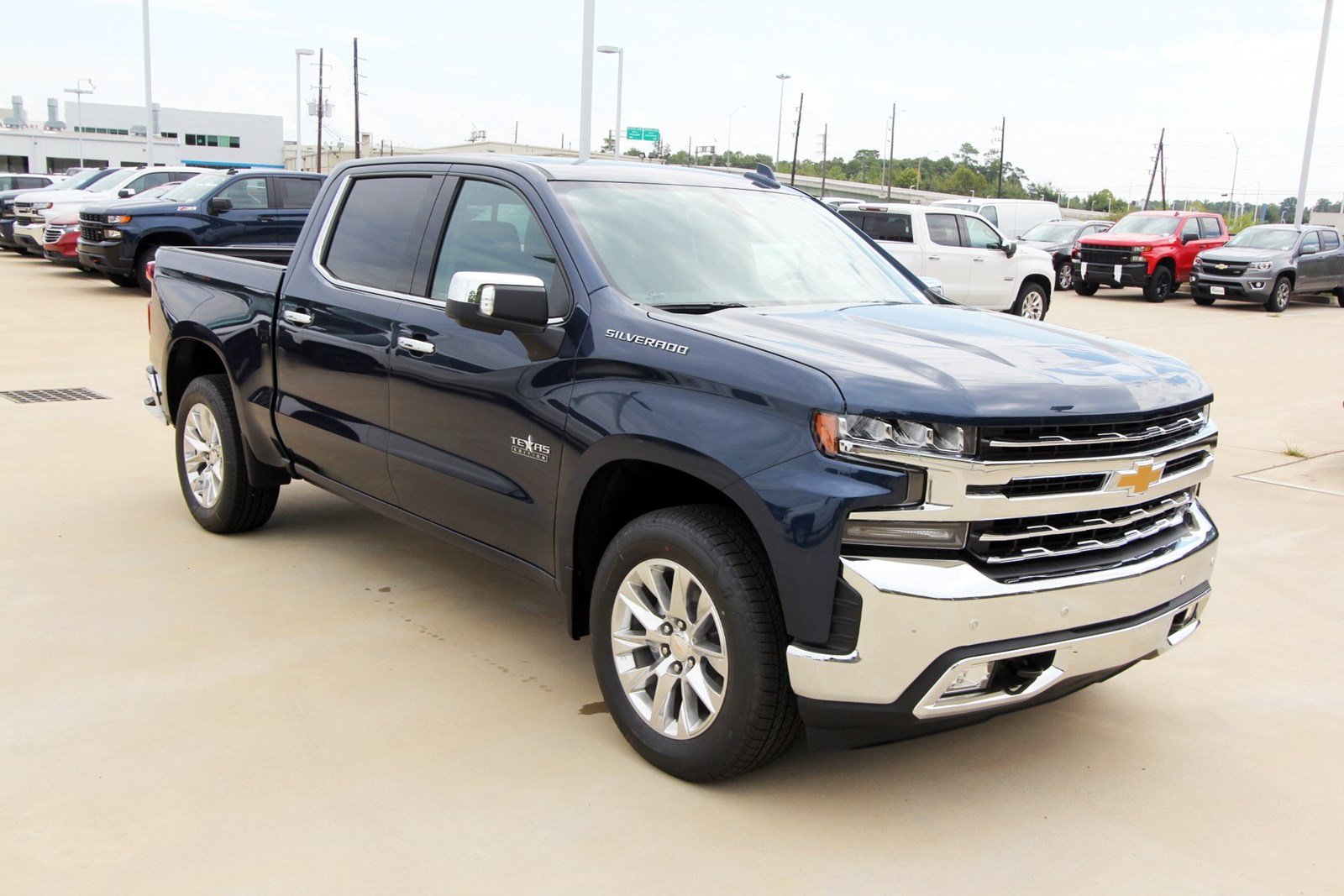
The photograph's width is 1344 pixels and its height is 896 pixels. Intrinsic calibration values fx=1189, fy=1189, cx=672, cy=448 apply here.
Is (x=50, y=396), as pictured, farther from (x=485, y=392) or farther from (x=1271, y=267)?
(x=1271, y=267)

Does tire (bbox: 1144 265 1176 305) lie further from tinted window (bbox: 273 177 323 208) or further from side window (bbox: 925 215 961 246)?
tinted window (bbox: 273 177 323 208)

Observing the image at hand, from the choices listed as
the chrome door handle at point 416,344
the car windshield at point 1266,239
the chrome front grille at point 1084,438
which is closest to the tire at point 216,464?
the chrome door handle at point 416,344

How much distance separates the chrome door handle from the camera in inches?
173

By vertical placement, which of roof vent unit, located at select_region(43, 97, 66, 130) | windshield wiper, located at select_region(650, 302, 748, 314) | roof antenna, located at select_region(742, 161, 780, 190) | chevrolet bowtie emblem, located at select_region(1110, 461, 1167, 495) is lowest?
chevrolet bowtie emblem, located at select_region(1110, 461, 1167, 495)

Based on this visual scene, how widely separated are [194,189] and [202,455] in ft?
45.1

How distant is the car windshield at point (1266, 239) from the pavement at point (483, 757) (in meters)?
21.2

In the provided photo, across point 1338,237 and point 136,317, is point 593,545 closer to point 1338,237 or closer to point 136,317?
point 136,317

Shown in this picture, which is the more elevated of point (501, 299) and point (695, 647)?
point (501, 299)

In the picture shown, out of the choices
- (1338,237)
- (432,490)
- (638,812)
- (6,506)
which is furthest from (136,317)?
(1338,237)

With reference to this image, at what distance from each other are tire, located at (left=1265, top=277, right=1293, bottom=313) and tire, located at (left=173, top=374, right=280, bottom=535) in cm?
2248

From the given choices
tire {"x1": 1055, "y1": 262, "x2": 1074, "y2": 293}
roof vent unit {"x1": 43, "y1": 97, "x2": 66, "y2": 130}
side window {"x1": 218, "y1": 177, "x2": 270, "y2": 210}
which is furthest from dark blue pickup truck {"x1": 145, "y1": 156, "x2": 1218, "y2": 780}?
roof vent unit {"x1": 43, "y1": 97, "x2": 66, "y2": 130}

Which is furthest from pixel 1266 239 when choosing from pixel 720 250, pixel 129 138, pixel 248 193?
pixel 129 138

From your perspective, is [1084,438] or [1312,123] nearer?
[1084,438]

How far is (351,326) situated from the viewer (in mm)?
4809
